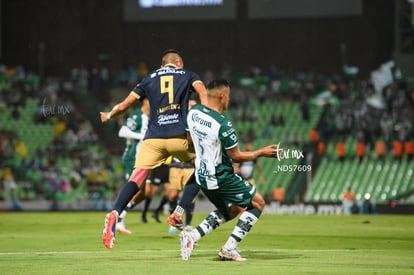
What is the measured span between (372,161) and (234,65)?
10857 mm

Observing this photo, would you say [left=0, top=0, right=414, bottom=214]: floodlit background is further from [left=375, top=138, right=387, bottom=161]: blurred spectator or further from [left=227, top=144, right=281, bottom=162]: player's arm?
[left=227, top=144, right=281, bottom=162]: player's arm

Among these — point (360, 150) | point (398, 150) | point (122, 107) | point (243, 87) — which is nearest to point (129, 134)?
point (122, 107)

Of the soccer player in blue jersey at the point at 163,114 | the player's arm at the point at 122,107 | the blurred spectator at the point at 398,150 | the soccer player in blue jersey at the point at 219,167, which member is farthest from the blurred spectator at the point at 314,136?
the soccer player in blue jersey at the point at 219,167

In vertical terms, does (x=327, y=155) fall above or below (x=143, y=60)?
below

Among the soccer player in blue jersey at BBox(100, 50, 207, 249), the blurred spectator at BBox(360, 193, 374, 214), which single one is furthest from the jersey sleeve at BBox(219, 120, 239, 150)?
the blurred spectator at BBox(360, 193, 374, 214)

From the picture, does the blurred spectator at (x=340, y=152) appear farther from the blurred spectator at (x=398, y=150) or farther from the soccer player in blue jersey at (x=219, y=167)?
the soccer player in blue jersey at (x=219, y=167)

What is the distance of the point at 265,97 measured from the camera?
37.4m

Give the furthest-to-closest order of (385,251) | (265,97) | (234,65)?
(234,65) < (265,97) < (385,251)

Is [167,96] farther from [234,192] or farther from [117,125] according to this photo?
[117,125]

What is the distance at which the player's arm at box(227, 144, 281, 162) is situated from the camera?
10.1 meters

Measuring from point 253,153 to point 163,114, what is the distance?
228cm

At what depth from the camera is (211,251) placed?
12492 mm

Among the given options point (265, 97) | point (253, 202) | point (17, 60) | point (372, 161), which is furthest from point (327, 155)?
point (253, 202)

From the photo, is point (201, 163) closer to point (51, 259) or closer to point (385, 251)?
point (51, 259)
